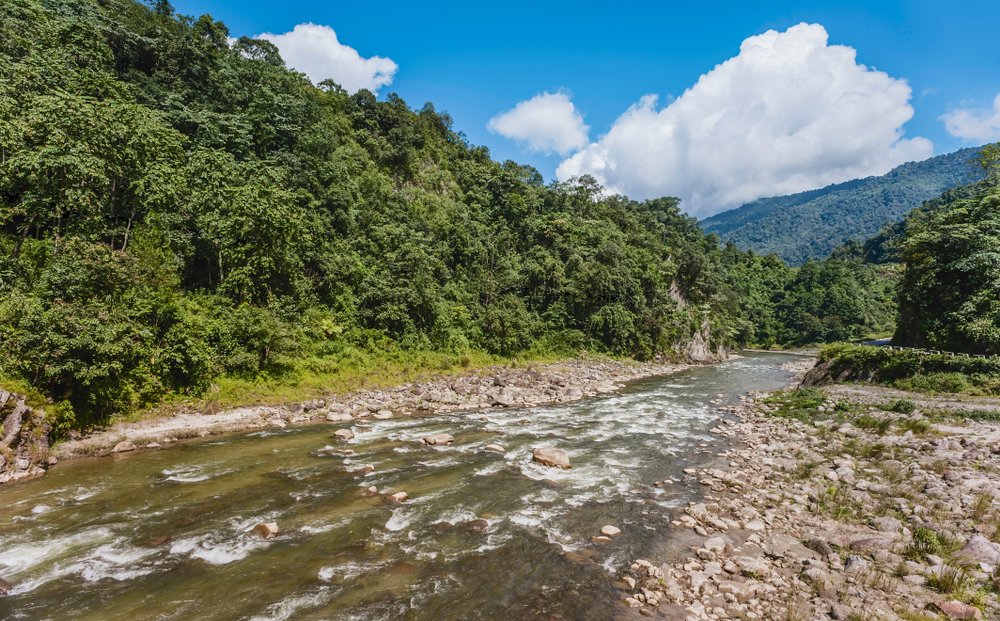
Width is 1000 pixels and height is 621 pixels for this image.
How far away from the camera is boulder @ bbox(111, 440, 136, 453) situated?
568 inches

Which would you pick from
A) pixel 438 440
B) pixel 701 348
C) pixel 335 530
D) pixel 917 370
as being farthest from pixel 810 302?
pixel 335 530

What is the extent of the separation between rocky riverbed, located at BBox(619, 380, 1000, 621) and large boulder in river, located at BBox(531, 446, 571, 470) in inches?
155

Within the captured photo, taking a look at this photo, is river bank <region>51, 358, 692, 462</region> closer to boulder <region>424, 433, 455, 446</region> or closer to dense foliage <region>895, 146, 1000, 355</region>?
boulder <region>424, 433, 455, 446</region>

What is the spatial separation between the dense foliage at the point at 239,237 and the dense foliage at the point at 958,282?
23.7 m

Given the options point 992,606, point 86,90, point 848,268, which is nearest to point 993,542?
point 992,606

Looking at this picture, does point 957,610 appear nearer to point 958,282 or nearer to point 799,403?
point 799,403

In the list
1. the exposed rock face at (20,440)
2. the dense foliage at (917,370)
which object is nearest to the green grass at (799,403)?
the dense foliage at (917,370)

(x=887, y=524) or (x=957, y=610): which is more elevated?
(x=957, y=610)

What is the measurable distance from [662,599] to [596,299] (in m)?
41.8

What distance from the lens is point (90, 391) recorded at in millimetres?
15117

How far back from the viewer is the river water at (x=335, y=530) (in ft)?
23.9

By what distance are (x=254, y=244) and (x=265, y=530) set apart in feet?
66.1

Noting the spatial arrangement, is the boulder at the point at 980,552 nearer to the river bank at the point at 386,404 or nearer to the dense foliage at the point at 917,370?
the river bank at the point at 386,404

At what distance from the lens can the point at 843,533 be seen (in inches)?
356
